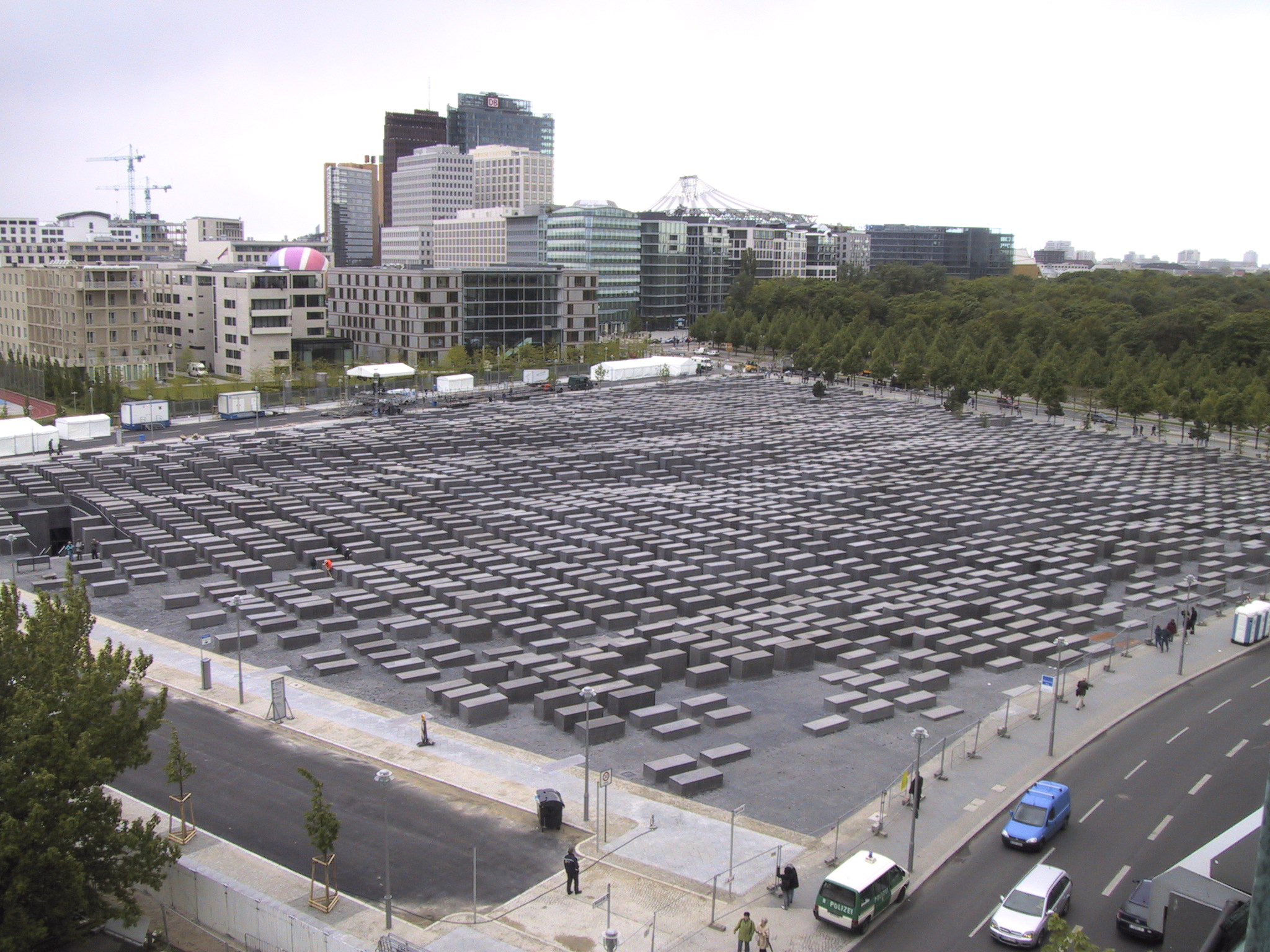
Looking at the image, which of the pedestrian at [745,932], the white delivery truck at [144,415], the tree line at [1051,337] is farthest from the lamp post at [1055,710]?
the white delivery truck at [144,415]

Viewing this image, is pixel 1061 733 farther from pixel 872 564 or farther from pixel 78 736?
pixel 78 736

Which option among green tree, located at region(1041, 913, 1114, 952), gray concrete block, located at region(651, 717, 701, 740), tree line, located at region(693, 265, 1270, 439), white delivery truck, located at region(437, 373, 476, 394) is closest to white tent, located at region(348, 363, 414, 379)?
white delivery truck, located at region(437, 373, 476, 394)

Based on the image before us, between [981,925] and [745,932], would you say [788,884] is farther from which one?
[981,925]

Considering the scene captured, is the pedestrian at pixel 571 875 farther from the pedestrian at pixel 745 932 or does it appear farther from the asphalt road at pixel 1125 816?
the asphalt road at pixel 1125 816

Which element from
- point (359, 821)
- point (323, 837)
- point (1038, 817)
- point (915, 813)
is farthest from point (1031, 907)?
point (359, 821)

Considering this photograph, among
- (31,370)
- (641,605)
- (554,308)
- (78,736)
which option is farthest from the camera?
(554,308)

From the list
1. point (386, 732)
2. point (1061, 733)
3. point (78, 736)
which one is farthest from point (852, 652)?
point (78, 736)
